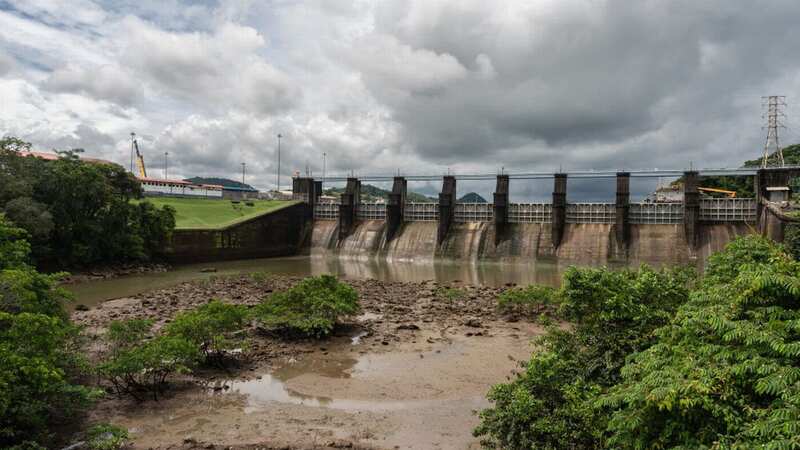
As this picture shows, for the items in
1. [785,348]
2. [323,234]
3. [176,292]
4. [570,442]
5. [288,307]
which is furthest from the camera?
[323,234]

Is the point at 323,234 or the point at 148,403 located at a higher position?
the point at 323,234

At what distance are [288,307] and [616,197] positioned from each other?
32182 mm

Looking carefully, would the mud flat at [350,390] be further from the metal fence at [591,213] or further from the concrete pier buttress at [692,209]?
the metal fence at [591,213]

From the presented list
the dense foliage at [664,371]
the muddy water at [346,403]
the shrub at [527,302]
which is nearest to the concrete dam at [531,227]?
the shrub at [527,302]

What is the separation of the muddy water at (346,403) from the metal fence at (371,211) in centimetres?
3547

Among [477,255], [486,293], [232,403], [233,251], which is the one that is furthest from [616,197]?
[232,403]

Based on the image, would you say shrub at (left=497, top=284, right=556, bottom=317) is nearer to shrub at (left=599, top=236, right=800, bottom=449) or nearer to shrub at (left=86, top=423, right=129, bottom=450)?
shrub at (left=599, top=236, right=800, bottom=449)

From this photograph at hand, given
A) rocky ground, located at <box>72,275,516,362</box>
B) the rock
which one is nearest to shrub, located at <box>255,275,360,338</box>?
rocky ground, located at <box>72,275,516,362</box>

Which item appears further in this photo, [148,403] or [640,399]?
[148,403]

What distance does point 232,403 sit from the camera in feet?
31.7

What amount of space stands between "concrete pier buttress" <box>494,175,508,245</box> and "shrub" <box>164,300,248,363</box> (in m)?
31.9

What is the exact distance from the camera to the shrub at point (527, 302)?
18000mm

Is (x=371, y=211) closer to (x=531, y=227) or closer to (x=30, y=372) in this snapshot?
(x=531, y=227)

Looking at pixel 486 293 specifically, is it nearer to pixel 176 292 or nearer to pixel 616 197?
pixel 176 292
